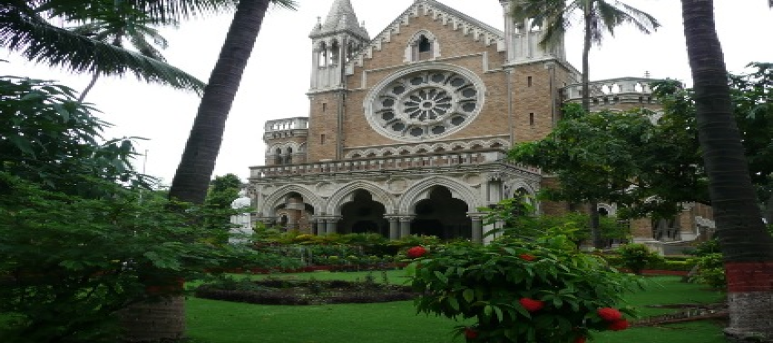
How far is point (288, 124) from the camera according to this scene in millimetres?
38875

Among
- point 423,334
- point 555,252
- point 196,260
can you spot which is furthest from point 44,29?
point 555,252

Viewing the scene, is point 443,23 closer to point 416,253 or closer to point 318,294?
point 318,294

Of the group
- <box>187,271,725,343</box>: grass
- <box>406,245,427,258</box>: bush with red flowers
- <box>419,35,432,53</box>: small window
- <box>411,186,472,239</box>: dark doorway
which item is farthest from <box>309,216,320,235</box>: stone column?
<box>406,245,427,258</box>: bush with red flowers

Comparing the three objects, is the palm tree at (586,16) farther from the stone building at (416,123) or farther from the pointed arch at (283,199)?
the pointed arch at (283,199)

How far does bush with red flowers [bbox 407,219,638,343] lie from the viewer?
5.02 meters

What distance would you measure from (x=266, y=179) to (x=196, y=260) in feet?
83.3

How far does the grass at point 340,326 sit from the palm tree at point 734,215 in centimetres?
56

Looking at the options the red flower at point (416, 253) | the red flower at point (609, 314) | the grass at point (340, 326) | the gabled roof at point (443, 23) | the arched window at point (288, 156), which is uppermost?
the gabled roof at point (443, 23)

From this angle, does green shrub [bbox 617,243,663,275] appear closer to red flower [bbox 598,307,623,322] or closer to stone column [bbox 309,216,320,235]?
stone column [bbox 309,216,320,235]

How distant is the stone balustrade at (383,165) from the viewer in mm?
26650

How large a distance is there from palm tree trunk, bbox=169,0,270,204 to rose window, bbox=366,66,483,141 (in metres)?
24.6

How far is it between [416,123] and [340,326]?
82.1ft

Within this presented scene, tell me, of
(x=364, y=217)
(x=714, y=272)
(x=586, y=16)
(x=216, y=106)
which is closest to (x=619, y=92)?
(x=586, y=16)

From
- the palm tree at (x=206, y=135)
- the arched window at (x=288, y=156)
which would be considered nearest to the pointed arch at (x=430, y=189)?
the arched window at (x=288, y=156)
